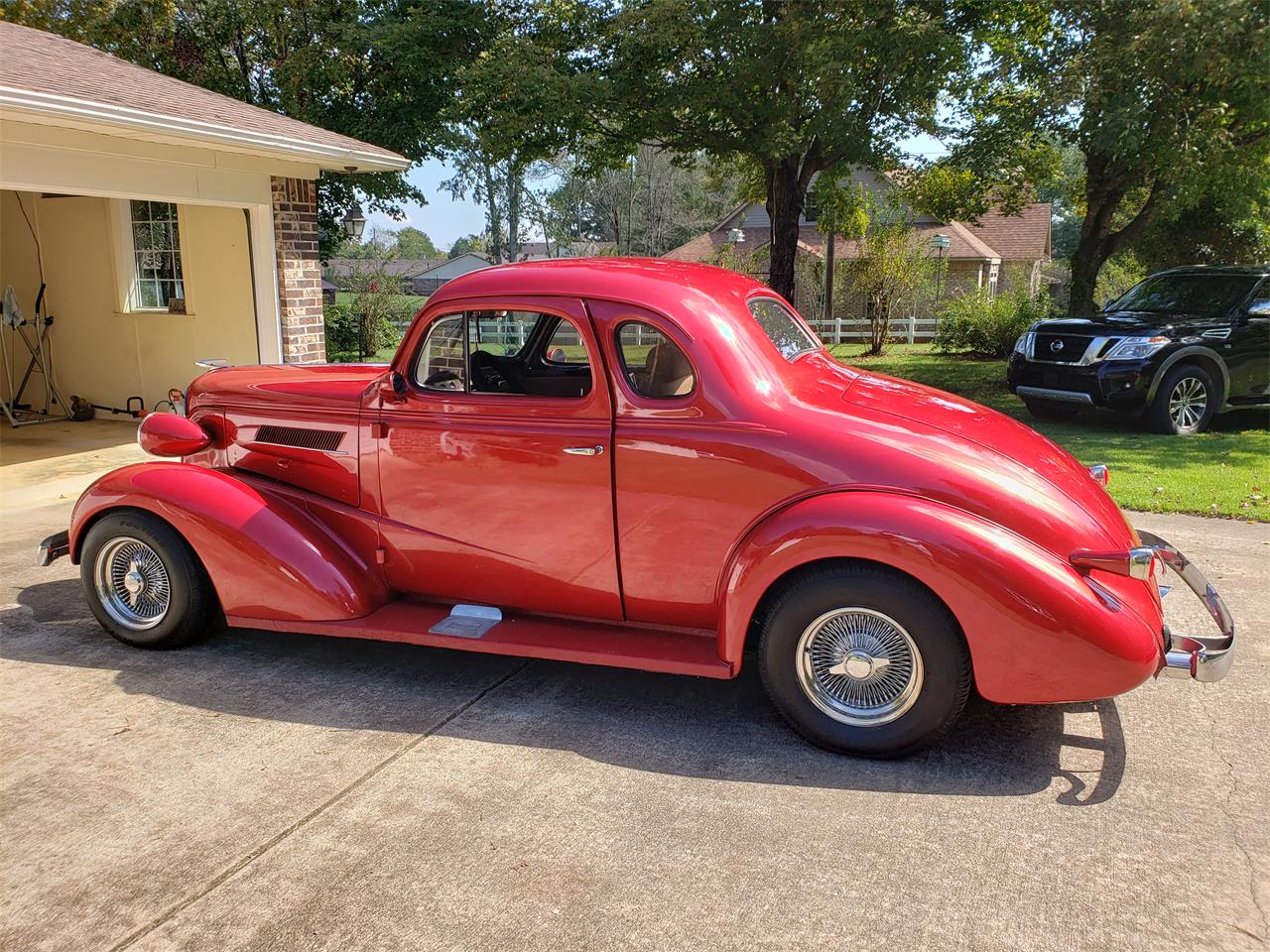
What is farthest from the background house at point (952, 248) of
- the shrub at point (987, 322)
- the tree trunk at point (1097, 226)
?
the tree trunk at point (1097, 226)

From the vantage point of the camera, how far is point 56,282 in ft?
38.3

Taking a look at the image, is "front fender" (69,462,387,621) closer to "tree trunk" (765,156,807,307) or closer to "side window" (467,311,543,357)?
"side window" (467,311,543,357)

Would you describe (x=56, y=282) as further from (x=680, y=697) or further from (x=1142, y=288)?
(x=1142, y=288)

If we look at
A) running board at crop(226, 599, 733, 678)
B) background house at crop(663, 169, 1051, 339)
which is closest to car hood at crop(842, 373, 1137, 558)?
running board at crop(226, 599, 733, 678)

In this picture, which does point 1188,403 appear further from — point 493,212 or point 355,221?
point 493,212

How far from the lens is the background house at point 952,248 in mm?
31234

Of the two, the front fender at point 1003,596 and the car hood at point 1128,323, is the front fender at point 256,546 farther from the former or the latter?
the car hood at point 1128,323

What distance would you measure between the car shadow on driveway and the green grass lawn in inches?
160

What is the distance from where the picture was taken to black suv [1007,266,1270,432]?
33.4 feet

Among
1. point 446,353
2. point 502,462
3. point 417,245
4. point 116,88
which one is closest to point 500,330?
point 446,353

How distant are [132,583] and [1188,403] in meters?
10.5

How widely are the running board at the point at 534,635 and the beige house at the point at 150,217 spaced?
16.3 feet

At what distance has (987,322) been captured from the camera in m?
19.7

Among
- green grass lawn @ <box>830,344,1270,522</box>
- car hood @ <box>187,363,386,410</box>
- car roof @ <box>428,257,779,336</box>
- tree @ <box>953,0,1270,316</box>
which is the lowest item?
green grass lawn @ <box>830,344,1270,522</box>
